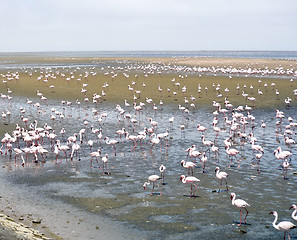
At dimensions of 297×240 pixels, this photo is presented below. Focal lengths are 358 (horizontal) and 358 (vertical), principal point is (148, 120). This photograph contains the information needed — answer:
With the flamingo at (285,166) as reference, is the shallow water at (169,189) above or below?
below

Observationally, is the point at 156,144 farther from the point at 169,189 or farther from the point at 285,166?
the point at 285,166

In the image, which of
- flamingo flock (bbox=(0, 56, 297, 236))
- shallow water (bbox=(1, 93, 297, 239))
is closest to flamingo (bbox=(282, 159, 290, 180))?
flamingo flock (bbox=(0, 56, 297, 236))

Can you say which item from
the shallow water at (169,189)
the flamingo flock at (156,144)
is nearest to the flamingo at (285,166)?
the flamingo flock at (156,144)

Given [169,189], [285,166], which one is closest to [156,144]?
[169,189]

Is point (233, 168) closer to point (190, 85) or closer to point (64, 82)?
point (190, 85)

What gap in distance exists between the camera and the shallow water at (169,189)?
Answer: 486 inches

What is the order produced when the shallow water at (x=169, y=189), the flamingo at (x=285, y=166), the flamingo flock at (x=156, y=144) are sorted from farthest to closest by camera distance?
the flamingo flock at (x=156, y=144), the flamingo at (x=285, y=166), the shallow water at (x=169, y=189)

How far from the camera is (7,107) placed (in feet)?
120

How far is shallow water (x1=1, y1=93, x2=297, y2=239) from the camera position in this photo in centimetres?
1234

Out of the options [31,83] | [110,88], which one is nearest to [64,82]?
[31,83]

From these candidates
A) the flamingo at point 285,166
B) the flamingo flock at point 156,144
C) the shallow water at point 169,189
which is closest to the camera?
the shallow water at point 169,189

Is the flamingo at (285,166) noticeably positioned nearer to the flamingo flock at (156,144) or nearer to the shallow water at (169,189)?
the flamingo flock at (156,144)

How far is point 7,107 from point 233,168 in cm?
2639

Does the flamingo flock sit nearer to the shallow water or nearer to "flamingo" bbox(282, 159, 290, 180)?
"flamingo" bbox(282, 159, 290, 180)
